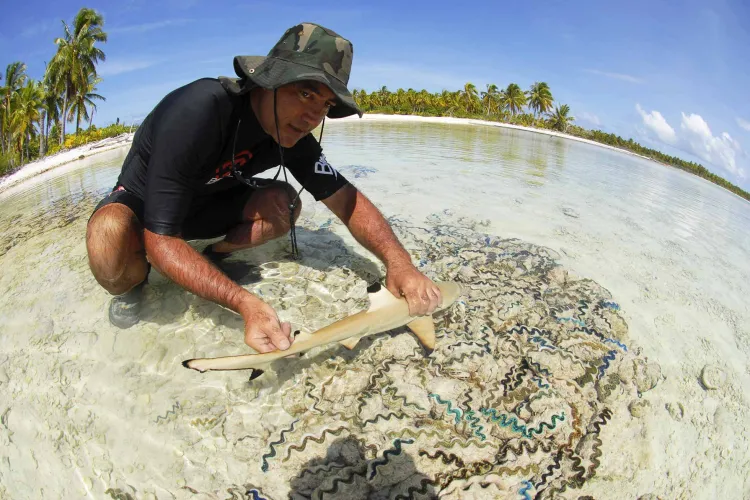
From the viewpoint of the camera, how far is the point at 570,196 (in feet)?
24.8

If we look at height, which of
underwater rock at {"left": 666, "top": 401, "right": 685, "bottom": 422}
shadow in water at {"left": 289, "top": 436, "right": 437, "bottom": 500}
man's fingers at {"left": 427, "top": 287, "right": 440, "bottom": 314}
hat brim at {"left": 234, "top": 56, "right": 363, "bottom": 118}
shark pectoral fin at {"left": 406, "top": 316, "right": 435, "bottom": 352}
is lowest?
shadow in water at {"left": 289, "top": 436, "right": 437, "bottom": 500}

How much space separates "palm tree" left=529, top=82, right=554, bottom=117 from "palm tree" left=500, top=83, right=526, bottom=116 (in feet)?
5.34

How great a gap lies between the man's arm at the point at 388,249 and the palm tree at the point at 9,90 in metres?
37.0

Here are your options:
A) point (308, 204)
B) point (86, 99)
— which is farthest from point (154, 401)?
point (86, 99)

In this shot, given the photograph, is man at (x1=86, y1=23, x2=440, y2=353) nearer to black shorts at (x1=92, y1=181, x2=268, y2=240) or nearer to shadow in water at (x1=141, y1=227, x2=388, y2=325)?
black shorts at (x1=92, y1=181, x2=268, y2=240)

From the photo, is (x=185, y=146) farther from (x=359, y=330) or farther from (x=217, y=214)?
(x=359, y=330)

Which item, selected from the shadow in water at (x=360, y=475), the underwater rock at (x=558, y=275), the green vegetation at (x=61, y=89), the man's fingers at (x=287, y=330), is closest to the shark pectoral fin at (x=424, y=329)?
the shadow in water at (x=360, y=475)

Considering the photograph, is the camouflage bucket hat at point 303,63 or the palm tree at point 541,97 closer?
the camouflage bucket hat at point 303,63

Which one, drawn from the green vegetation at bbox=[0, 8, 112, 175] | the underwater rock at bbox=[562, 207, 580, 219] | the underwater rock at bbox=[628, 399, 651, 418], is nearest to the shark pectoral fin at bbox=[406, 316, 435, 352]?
the underwater rock at bbox=[628, 399, 651, 418]

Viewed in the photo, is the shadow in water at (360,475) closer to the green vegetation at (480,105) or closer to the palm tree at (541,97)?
the green vegetation at (480,105)

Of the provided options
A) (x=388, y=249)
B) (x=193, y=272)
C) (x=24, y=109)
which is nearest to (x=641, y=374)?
(x=388, y=249)

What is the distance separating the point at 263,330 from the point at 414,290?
0.92 metres

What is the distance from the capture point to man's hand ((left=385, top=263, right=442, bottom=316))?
2.41 meters

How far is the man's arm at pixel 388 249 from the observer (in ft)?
8.00
